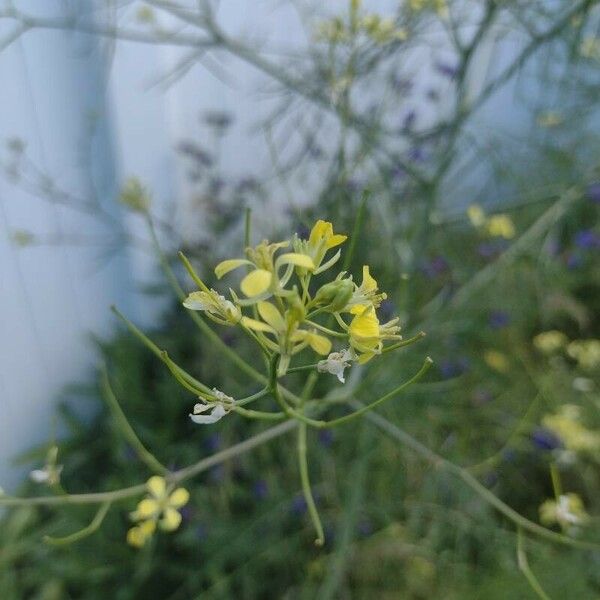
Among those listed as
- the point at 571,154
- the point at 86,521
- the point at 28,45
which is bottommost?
the point at 86,521

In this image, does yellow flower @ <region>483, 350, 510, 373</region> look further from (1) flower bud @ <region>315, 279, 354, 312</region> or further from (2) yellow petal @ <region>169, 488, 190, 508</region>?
(1) flower bud @ <region>315, 279, 354, 312</region>

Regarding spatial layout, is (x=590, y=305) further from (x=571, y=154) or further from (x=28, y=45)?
(x=28, y=45)

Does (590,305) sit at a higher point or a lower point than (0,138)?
lower

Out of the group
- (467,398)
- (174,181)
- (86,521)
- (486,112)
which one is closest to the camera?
(86,521)

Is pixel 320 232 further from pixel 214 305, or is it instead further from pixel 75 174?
pixel 75 174

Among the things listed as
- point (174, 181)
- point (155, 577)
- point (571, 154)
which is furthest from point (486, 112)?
point (155, 577)

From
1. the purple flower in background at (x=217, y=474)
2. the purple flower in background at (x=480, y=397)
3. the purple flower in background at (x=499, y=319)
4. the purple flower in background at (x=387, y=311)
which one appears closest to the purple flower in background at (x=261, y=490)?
the purple flower in background at (x=217, y=474)

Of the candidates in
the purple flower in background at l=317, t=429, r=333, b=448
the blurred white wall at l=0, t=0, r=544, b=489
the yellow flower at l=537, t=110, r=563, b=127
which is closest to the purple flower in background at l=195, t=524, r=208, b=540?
the purple flower in background at l=317, t=429, r=333, b=448

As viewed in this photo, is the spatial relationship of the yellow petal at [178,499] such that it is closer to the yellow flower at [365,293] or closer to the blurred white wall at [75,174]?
the yellow flower at [365,293]
